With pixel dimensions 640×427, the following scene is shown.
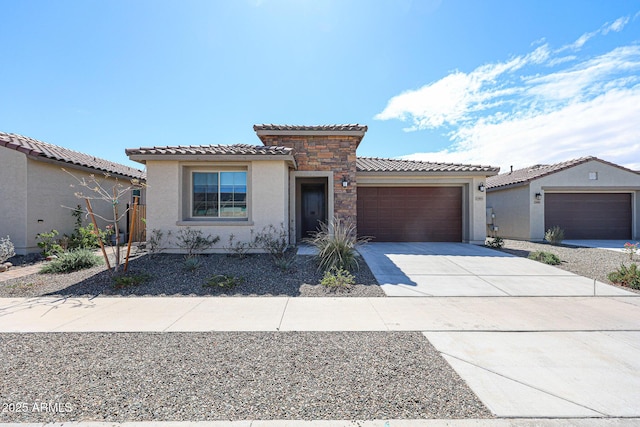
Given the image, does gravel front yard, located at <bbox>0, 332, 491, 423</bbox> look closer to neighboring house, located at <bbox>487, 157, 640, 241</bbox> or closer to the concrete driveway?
the concrete driveway

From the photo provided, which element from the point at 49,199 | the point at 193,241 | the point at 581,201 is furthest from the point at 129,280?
the point at 581,201

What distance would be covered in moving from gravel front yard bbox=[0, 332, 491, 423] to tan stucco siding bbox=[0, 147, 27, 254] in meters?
7.93

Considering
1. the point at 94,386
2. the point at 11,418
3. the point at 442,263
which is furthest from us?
the point at 442,263

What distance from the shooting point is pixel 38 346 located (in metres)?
3.49

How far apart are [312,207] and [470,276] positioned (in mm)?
7107

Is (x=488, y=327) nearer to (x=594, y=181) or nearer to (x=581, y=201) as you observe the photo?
(x=581, y=201)

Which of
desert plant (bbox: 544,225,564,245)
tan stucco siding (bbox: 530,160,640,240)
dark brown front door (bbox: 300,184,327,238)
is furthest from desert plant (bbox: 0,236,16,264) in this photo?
tan stucco siding (bbox: 530,160,640,240)

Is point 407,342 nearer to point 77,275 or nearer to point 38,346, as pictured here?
point 38,346

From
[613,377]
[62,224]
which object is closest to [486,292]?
[613,377]

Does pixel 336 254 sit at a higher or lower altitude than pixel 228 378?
higher

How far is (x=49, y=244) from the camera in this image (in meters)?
9.12

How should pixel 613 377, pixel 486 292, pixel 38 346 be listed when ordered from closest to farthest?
1. pixel 613 377
2. pixel 38 346
3. pixel 486 292

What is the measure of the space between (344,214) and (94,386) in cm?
880

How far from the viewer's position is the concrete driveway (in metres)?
5.91
